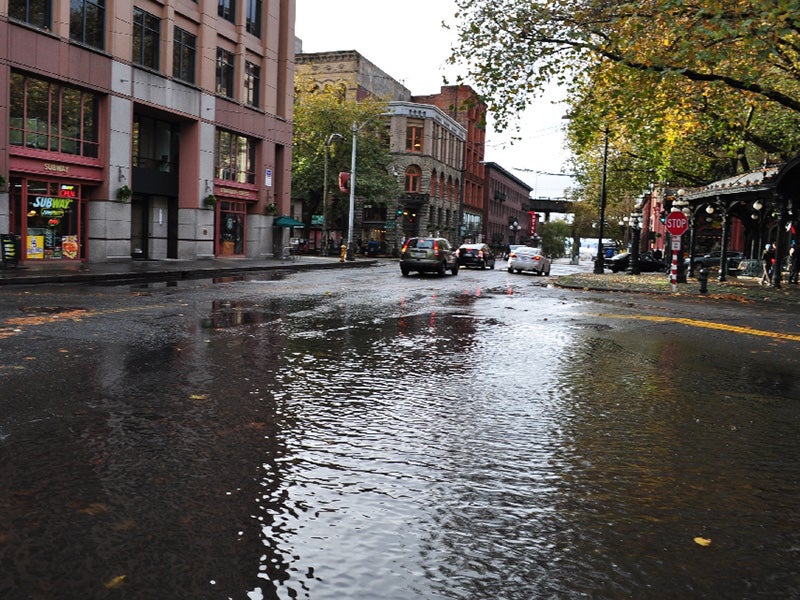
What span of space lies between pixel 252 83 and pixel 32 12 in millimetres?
14542

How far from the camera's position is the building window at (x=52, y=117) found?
24406 millimetres

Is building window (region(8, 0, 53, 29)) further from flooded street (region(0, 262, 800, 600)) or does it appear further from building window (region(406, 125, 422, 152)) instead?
building window (region(406, 125, 422, 152))

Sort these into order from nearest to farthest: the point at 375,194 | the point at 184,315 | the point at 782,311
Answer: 1. the point at 184,315
2. the point at 782,311
3. the point at 375,194

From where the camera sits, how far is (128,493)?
369 cm

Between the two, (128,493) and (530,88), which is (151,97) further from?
(128,493)

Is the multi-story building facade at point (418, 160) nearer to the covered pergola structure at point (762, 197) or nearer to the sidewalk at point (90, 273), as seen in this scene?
the covered pergola structure at point (762, 197)

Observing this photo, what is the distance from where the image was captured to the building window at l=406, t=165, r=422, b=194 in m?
71.7

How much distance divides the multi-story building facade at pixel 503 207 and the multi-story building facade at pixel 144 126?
207 ft

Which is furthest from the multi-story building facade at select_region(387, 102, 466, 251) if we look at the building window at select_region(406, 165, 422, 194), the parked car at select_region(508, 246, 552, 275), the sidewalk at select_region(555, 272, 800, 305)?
the sidewalk at select_region(555, 272, 800, 305)

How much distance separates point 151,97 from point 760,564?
3114 centimetres

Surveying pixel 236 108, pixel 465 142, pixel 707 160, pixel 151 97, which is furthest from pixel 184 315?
pixel 465 142

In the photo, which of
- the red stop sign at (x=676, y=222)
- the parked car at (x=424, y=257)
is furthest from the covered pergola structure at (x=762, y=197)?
the parked car at (x=424, y=257)

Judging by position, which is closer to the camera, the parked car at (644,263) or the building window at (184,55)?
the building window at (184,55)

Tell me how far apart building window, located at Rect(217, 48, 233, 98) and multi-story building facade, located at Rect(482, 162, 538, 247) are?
65604 millimetres
